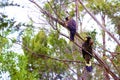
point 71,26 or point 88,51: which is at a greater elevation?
point 71,26

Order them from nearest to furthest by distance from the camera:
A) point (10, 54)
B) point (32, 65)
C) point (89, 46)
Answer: point (89, 46), point (10, 54), point (32, 65)

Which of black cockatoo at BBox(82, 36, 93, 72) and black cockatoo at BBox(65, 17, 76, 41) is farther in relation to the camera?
black cockatoo at BBox(65, 17, 76, 41)

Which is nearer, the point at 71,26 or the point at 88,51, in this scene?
the point at 88,51

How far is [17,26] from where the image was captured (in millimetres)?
7434

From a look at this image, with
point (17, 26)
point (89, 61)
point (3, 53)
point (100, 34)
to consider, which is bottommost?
point (89, 61)

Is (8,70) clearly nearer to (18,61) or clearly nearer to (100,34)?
(18,61)

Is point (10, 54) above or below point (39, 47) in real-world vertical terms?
below

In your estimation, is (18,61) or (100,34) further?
(100,34)

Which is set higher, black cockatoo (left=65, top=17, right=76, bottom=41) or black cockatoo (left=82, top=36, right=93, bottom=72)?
black cockatoo (left=65, top=17, right=76, bottom=41)

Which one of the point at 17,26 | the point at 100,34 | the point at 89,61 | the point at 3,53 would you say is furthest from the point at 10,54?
the point at 89,61

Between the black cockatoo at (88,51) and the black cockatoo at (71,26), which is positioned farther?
the black cockatoo at (71,26)

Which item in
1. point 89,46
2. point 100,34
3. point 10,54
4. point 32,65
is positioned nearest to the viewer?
point 89,46

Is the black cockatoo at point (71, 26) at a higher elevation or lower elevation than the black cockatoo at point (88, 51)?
higher

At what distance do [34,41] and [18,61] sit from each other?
415cm
